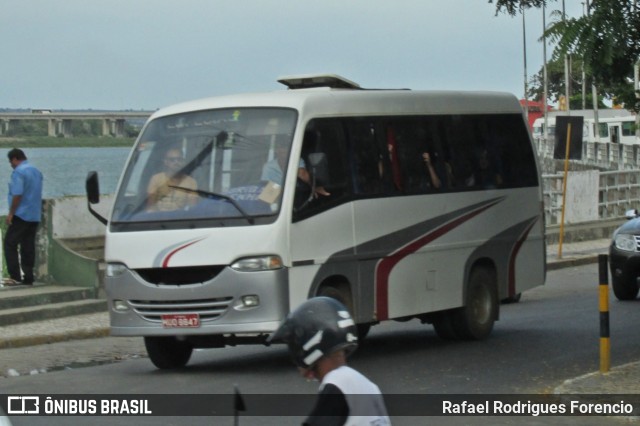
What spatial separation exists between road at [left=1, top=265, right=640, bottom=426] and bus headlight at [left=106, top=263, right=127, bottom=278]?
0.96 meters

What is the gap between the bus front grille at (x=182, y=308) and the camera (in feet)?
Result: 43.8

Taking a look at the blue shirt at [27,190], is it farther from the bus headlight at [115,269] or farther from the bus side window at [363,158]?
the bus side window at [363,158]

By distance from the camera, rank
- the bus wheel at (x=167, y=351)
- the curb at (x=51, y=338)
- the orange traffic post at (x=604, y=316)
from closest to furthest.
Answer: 1. the orange traffic post at (x=604, y=316)
2. the bus wheel at (x=167, y=351)
3. the curb at (x=51, y=338)

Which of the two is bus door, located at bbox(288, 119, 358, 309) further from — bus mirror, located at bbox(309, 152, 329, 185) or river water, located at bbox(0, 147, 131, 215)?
river water, located at bbox(0, 147, 131, 215)

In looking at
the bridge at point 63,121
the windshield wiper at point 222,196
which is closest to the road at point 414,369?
the windshield wiper at point 222,196

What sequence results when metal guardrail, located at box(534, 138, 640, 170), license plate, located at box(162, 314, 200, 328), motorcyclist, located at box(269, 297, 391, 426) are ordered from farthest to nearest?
metal guardrail, located at box(534, 138, 640, 170)
license plate, located at box(162, 314, 200, 328)
motorcyclist, located at box(269, 297, 391, 426)

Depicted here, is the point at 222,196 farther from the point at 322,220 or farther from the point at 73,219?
the point at 73,219

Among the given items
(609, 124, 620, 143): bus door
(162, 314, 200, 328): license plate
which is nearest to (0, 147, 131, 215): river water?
(609, 124, 620, 143): bus door

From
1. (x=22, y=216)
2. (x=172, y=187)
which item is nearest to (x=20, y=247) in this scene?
(x=22, y=216)

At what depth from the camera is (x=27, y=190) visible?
65.1 feet

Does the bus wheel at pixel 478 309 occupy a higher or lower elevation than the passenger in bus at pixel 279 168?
lower

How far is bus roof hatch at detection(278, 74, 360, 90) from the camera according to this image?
15.6 metres

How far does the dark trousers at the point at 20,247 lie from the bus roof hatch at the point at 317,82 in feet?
18.5

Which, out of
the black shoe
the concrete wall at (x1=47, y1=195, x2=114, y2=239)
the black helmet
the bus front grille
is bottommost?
the black shoe
